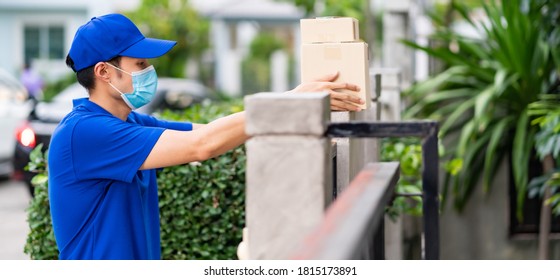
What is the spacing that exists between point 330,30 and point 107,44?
787 mm

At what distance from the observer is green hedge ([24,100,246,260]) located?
4.97 meters

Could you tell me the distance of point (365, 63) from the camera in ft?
11.4

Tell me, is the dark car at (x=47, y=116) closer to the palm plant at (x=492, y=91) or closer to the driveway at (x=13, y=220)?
the driveway at (x=13, y=220)

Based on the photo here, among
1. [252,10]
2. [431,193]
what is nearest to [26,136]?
[431,193]

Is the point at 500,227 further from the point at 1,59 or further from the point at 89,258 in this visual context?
the point at 1,59

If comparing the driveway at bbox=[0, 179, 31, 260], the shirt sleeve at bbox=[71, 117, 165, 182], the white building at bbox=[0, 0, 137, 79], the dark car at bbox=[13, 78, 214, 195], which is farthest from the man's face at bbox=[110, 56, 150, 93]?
the white building at bbox=[0, 0, 137, 79]

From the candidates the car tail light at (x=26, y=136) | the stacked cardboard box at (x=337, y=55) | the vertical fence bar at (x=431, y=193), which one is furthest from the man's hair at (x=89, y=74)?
the car tail light at (x=26, y=136)

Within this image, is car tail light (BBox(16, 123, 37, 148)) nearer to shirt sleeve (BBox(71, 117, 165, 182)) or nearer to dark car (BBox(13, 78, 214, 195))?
dark car (BBox(13, 78, 214, 195))

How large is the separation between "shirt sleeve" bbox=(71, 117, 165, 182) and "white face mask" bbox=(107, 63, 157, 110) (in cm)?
23

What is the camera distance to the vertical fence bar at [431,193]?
116 inches

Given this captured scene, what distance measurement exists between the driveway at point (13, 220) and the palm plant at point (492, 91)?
3.23 meters

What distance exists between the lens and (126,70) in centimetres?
364

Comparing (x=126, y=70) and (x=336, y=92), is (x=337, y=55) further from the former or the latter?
(x=126, y=70)
